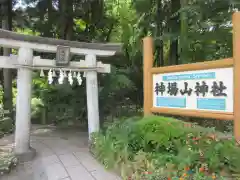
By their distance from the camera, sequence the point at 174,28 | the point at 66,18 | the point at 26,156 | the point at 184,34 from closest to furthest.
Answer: the point at 26,156 → the point at 184,34 → the point at 174,28 → the point at 66,18

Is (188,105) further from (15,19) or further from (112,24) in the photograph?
A: (15,19)

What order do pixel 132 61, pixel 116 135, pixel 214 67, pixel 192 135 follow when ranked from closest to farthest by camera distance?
1. pixel 214 67
2. pixel 192 135
3. pixel 116 135
4. pixel 132 61

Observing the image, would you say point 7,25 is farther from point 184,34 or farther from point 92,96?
point 184,34

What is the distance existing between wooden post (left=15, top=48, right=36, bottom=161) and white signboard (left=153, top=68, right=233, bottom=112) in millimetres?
2934

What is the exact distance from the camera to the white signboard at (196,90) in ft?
11.4

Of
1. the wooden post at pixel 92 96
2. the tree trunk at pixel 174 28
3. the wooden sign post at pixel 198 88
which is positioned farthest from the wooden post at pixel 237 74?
the tree trunk at pixel 174 28

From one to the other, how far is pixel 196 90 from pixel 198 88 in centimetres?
5

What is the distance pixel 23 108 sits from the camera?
5.19 meters

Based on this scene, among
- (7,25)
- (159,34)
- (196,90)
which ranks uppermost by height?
(7,25)

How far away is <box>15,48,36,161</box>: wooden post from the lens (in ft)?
16.9

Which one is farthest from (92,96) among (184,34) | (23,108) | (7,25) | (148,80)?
(7,25)

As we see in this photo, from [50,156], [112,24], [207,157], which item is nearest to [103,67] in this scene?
[50,156]

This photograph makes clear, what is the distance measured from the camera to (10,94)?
1021 cm

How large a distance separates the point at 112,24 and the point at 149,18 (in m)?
2.24
